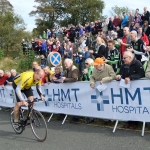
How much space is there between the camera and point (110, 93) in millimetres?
6922

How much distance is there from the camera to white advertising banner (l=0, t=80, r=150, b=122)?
6441 millimetres

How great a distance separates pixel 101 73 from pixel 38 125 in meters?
Answer: 2.20

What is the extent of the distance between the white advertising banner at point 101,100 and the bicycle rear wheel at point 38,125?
4.75 feet

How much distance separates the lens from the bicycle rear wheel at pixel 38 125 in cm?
652

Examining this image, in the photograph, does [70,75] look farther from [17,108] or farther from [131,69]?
[131,69]

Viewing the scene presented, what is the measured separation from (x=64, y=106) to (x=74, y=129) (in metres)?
0.92

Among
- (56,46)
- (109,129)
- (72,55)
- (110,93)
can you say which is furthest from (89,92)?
(56,46)

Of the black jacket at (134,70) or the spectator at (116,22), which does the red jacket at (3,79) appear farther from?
the spectator at (116,22)

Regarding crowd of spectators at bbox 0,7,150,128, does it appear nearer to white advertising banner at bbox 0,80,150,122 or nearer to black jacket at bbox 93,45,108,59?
black jacket at bbox 93,45,108,59

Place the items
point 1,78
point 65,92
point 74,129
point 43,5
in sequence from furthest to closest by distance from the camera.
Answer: point 43,5 < point 1,78 < point 65,92 < point 74,129

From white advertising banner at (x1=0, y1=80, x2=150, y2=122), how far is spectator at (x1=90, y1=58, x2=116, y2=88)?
188 millimetres

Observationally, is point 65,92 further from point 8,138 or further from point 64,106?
point 8,138

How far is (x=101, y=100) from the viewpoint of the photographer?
Result: 280 inches

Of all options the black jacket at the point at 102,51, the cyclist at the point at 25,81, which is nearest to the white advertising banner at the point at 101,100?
the cyclist at the point at 25,81
